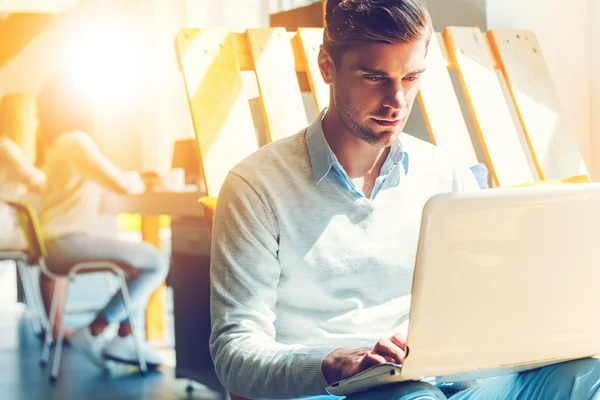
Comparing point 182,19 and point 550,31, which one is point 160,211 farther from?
point 550,31

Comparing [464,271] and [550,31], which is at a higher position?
[550,31]

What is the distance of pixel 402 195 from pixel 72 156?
8.17 ft

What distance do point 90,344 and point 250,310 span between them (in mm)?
2545

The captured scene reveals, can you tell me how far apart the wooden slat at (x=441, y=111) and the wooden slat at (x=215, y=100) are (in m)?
0.52

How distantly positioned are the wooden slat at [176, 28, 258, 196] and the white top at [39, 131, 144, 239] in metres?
1.84

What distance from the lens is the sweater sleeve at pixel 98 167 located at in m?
3.70

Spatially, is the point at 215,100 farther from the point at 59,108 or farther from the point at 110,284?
the point at 110,284

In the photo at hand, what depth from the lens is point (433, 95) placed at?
2.21 meters

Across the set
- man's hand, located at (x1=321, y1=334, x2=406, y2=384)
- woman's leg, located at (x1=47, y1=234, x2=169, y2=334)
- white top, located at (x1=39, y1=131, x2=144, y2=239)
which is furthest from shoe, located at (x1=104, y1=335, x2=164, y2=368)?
man's hand, located at (x1=321, y1=334, x2=406, y2=384)

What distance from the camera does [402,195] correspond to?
1.51 m

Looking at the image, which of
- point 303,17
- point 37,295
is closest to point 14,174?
point 37,295

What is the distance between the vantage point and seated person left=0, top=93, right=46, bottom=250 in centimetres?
359

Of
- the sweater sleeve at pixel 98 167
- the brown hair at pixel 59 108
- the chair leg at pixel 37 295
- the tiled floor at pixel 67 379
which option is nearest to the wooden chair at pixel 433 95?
the tiled floor at pixel 67 379

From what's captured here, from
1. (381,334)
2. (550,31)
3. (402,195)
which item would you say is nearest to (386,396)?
(381,334)
